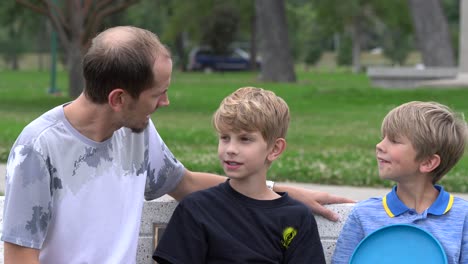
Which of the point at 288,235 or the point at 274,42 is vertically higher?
the point at 288,235

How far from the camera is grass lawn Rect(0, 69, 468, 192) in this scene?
9.52m

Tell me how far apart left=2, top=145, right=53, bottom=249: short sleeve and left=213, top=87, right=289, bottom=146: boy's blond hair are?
2.30 feet

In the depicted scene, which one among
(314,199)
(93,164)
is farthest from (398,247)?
(93,164)

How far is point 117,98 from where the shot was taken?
3.21m

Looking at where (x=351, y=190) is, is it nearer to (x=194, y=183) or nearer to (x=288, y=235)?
(x=194, y=183)

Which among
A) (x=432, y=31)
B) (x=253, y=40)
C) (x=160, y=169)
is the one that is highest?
(x=160, y=169)

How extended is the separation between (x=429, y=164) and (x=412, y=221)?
0.23 metres

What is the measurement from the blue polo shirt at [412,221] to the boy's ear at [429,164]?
0.44ft

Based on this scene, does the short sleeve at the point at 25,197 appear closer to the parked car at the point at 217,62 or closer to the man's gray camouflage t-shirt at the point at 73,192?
the man's gray camouflage t-shirt at the point at 73,192

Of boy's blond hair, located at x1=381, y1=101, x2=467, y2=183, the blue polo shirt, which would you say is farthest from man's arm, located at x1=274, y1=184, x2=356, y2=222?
boy's blond hair, located at x1=381, y1=101, x2=467, y2=183

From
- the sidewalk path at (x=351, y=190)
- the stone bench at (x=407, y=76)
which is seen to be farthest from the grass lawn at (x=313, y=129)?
the stone bench at (x=407, y=76)

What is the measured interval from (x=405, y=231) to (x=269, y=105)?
71cm

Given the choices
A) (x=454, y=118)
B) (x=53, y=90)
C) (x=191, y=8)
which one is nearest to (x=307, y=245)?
(x=454, y=118)

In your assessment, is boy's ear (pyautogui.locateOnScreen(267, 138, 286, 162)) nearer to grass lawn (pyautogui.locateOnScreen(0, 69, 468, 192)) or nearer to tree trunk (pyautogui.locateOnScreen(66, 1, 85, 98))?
grass lawn (pyautogui.locateOnScreen(0, 69, 468, 192))
